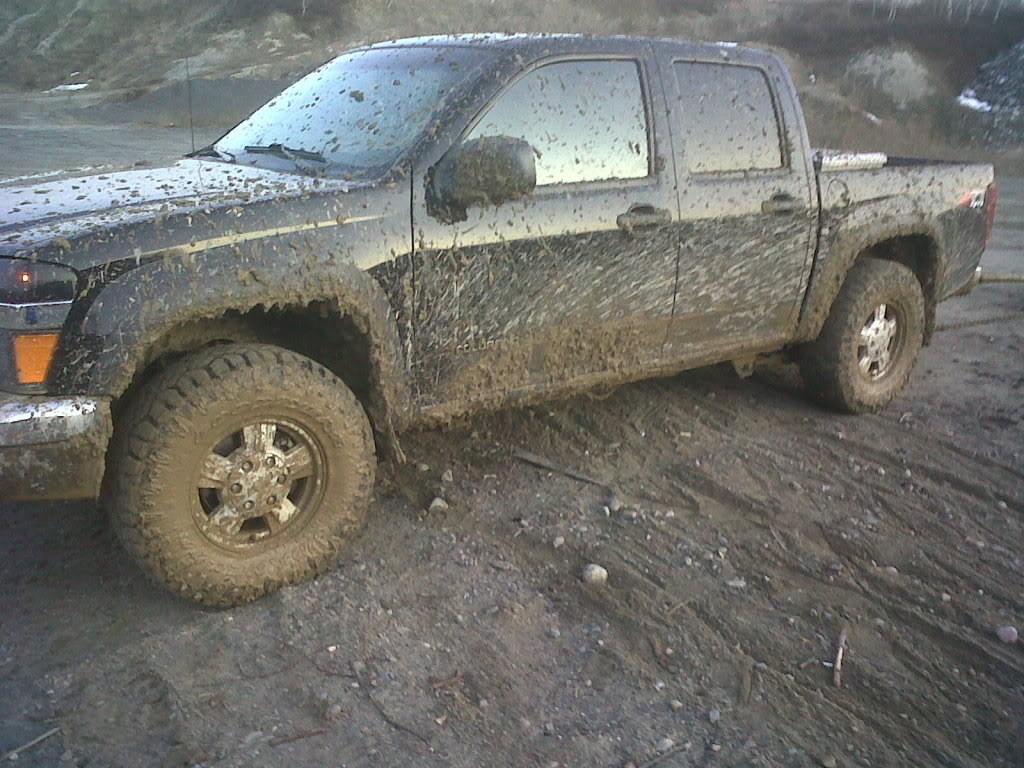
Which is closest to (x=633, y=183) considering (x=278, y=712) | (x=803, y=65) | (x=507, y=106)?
(x=507, y=106)

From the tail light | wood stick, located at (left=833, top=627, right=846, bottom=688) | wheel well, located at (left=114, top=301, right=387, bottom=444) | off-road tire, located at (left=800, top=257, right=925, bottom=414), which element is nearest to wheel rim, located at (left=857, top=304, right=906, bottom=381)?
off-road tire, located at (left=800, top=257, right=925, bottom=414)

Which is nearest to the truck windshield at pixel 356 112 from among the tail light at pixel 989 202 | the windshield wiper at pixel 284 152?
the windshield wiper at pixel 284 152

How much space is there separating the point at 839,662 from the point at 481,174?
2.09 metres

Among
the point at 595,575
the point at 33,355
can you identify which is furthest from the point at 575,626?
the point at 33,355

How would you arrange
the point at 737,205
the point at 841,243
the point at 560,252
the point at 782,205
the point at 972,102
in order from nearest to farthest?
the point at 560,252
the point at 737,205
the point at 782,205
the point at 841,243
the point at 972,102

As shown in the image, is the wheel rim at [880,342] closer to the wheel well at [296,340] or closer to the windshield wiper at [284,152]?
the wheel well at [296,340]

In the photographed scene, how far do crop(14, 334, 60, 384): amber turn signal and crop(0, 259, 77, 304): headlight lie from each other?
0.11 meters

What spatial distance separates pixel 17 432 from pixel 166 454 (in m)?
0.45

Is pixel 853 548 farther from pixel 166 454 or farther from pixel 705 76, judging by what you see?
pixel 166 454

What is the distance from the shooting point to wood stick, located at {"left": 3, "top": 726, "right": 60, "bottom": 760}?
8.63ft

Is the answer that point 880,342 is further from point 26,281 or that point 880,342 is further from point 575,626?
point 26,281

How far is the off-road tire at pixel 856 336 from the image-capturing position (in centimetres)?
533

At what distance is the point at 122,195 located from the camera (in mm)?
3379

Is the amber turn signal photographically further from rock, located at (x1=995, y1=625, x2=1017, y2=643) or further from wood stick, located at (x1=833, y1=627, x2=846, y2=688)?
rock, located at (x1=995, y1=625, x2=1017, y2=643)
